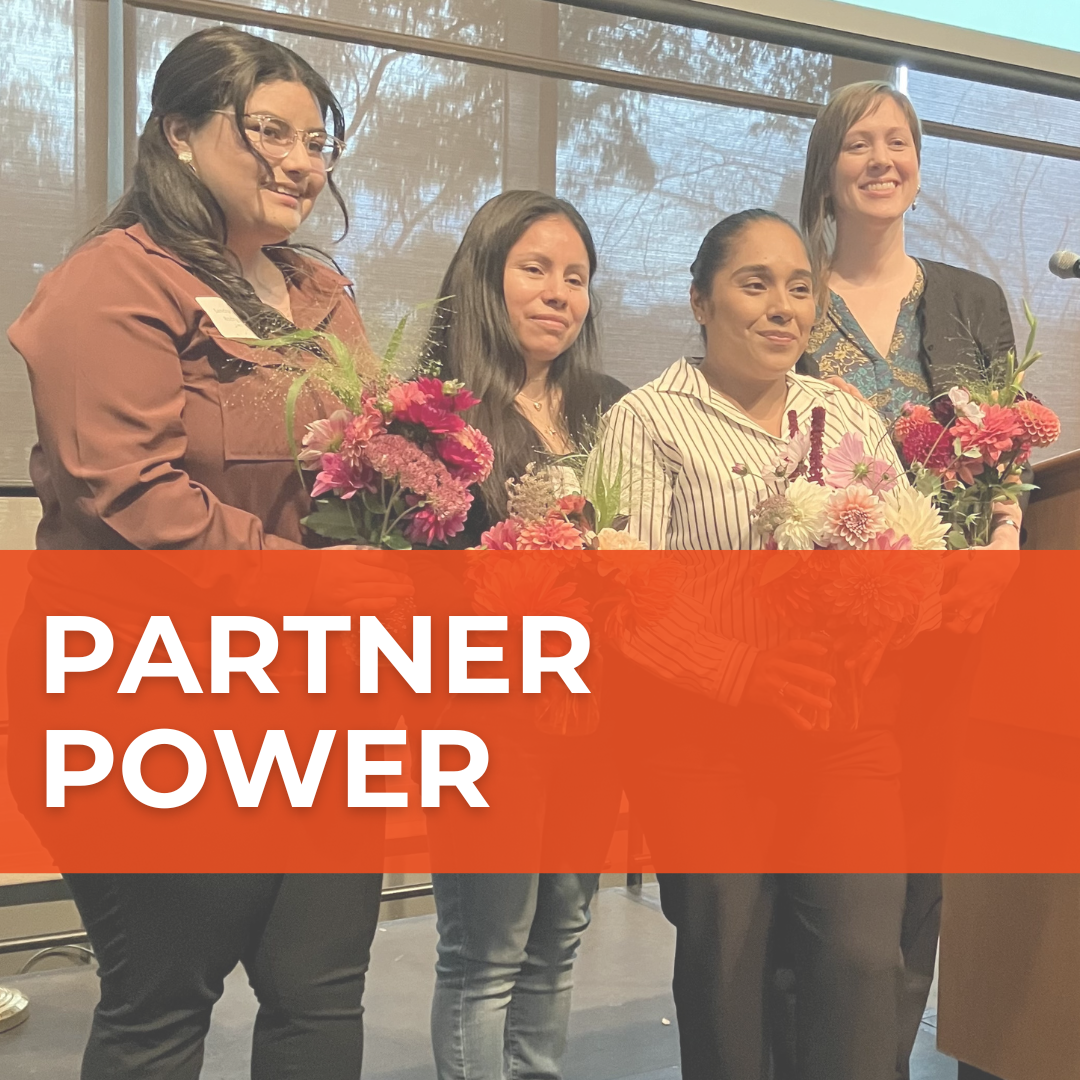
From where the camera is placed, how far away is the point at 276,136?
1.44 m

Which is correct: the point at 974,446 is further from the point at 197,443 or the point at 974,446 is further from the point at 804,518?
the point at 197,443

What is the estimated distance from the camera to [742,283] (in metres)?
1.79

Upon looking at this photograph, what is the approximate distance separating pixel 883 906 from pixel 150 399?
3.96ft

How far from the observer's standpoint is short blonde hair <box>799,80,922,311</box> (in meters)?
2.07

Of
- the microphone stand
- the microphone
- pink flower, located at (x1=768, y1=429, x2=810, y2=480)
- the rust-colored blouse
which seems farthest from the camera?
the microphone stand

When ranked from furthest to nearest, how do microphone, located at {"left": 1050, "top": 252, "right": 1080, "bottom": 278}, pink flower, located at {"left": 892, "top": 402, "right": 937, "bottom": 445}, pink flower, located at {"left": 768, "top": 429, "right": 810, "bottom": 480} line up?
1. microphone, located at {"left": 1050, "top": 252, "right": 1080, "bottom": 278}
2. pink flower, located at {"left": 892, "top": 402, "right": 937, "bottom": 445}
3. pink flower, located at {"left": 768, "top": 429, "right": 810, "bottom": 480}

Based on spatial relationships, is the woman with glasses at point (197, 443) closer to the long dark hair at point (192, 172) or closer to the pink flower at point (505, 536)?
the long dark hair at point (192, 172)

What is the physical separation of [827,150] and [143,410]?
136 cm

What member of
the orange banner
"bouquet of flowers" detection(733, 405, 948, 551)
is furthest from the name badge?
"bouquet of flowers" detection(733, 405, 948, 551)

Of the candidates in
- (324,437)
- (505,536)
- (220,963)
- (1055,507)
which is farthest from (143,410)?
(1055,507)

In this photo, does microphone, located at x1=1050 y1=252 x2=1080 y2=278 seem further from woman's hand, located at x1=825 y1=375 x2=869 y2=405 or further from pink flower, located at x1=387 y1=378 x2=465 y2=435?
pink flower, located at x1=387 y1=378 x2=465 y2=435

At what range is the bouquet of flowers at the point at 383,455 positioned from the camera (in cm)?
144

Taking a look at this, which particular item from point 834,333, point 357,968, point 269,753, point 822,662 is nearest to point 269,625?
point 269,753

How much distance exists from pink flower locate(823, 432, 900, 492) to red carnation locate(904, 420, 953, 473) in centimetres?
26
